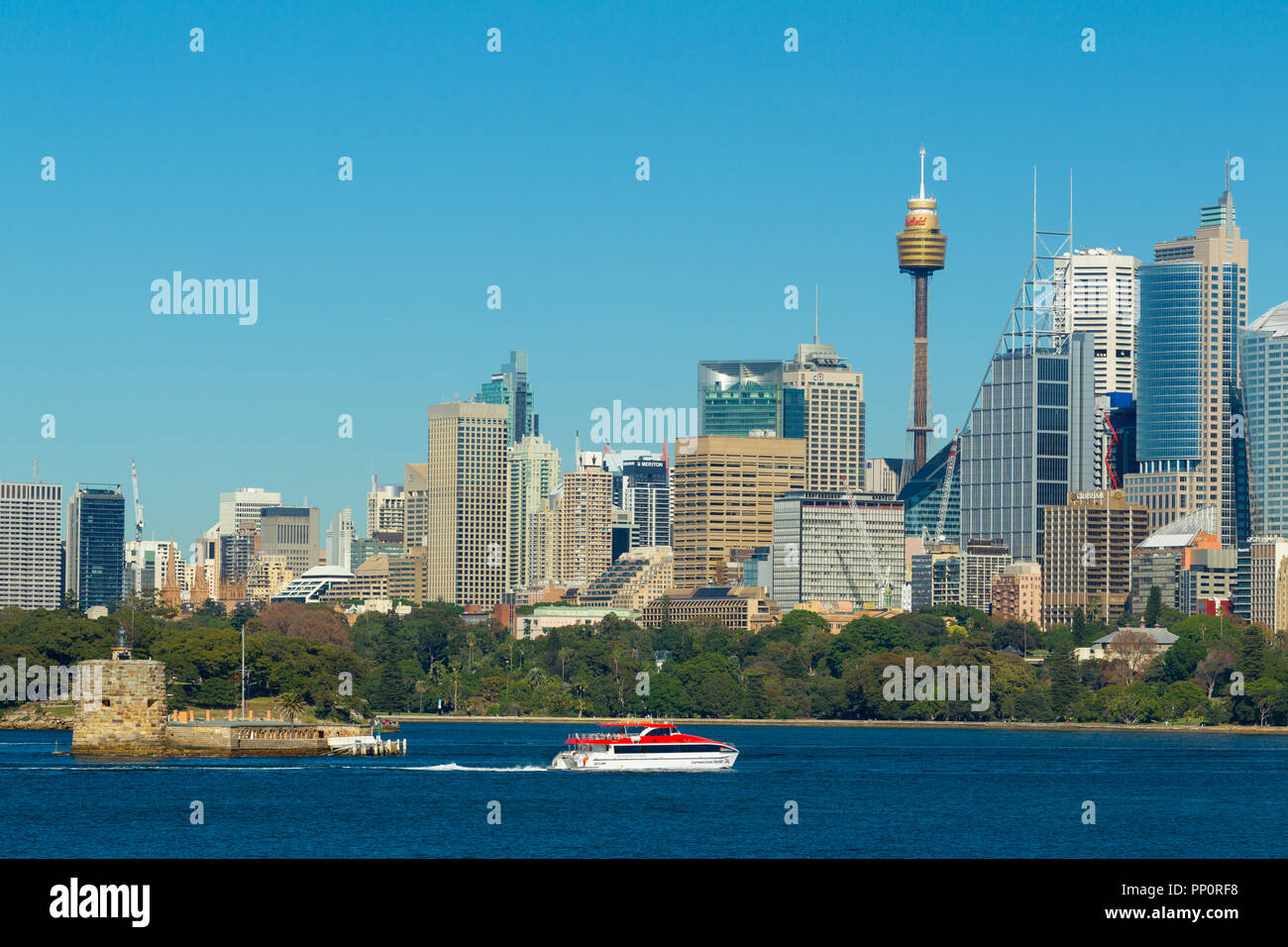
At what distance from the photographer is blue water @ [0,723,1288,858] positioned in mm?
78812

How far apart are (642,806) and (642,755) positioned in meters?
29.8

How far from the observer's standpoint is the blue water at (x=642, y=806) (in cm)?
7881

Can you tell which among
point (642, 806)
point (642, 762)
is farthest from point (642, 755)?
point (642, 806)

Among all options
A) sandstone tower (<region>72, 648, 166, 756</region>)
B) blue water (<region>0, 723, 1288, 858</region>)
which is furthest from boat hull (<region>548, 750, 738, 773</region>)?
sandstone tower (<region>72, 648, 166, 756</region>)

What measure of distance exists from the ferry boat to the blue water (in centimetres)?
197

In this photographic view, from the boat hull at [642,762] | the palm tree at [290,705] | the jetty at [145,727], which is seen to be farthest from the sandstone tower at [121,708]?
the palm tree at [290,705]

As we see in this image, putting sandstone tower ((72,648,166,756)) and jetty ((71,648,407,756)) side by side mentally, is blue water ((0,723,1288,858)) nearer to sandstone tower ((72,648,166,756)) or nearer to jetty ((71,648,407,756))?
sandstone tower ((72,648,166,756))

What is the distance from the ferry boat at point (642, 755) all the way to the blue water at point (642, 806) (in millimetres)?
1970

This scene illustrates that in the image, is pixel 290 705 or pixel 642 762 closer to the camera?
pixel 642 762

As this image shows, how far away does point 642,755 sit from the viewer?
129125mm

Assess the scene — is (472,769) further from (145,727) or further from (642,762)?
(145,727)

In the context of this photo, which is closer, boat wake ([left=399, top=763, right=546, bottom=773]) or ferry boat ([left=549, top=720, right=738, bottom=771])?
boat wake ([left=399, top=763, right=546, bottom=773])
